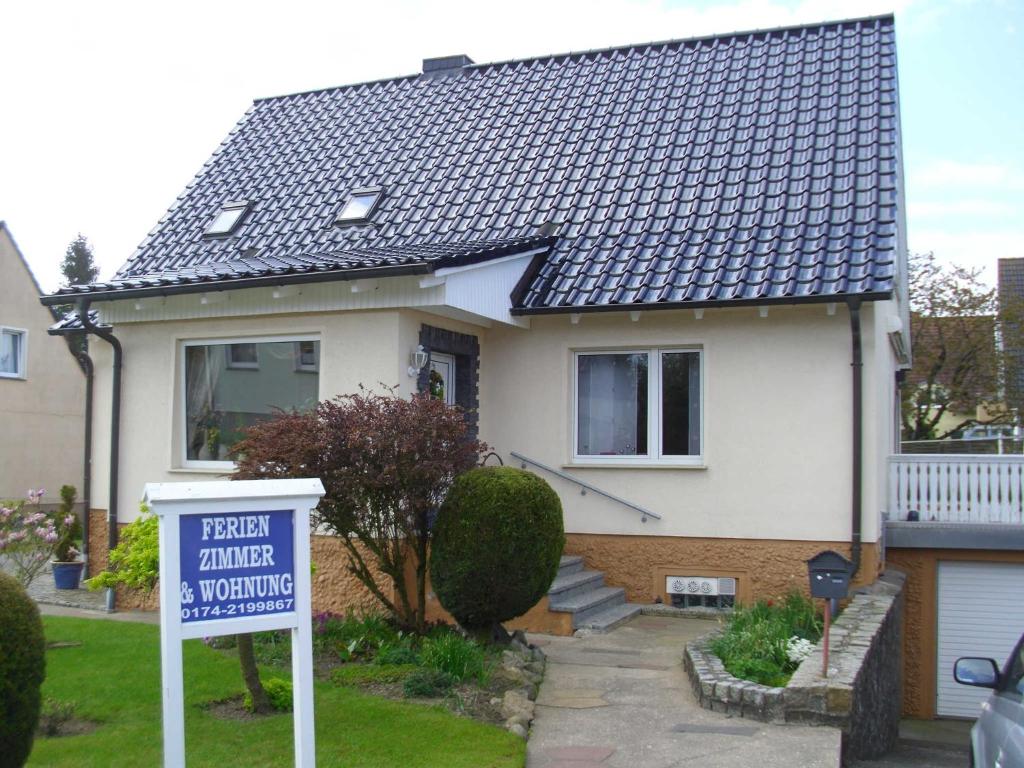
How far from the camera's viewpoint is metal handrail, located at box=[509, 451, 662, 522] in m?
12.0

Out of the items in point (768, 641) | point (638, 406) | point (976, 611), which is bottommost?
point (976, 611)

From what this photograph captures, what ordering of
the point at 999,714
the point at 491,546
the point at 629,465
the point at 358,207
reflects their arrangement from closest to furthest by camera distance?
the point at 999,714 → the point at 491,546 → the point at 629,465 → the point at 358,207

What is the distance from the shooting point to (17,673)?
486 cm

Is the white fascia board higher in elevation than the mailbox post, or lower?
higher

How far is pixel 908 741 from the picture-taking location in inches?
459

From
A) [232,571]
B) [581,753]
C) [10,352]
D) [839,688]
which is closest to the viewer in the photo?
[232,571]

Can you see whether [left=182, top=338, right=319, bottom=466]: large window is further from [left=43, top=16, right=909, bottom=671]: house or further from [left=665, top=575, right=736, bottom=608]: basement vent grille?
[left=665, top=575, right=736, bottom=608]: basement vent grille

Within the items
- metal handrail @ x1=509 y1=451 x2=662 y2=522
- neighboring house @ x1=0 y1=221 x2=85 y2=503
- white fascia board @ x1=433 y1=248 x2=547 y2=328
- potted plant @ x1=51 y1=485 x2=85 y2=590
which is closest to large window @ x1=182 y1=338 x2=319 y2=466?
white fascia board @ x1=433 y1=248 x2=547 y2=328

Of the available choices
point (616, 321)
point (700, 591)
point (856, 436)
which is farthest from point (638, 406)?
point (856, 436)

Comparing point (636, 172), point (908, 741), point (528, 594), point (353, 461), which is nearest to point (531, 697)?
point (528, 594)

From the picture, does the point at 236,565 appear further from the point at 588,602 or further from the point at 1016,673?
the point at 588,602

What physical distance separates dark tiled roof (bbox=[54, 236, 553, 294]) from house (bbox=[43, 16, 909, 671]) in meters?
0.04

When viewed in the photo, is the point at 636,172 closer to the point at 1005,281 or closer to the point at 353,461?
the point at 353,461

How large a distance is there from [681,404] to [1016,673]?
6872 millimetres
